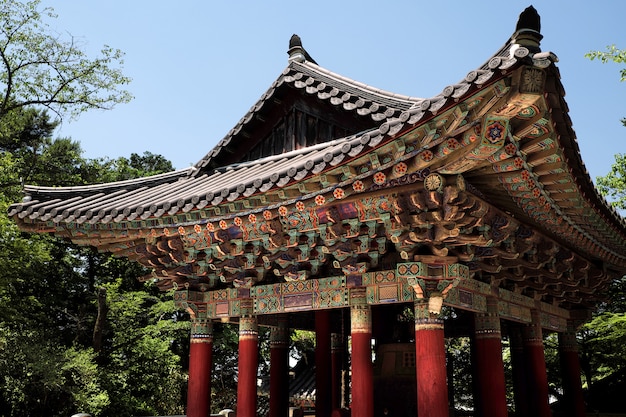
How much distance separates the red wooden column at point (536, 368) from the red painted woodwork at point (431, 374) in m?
3.73

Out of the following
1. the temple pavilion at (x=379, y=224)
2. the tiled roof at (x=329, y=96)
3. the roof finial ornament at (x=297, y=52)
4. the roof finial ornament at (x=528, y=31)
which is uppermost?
the roof finial ornament at (x=297, y=52)

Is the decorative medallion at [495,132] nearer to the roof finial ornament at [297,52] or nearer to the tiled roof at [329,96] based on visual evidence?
the tiled roof at [329,96]

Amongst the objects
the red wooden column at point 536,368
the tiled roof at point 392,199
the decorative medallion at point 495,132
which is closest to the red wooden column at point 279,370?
the tiled roof at point 392,199

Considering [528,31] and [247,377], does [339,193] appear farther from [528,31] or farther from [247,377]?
[247,377]

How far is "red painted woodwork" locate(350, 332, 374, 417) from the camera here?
6738mm

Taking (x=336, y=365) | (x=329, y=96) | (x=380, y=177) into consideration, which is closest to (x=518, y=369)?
(x=336, y=365)

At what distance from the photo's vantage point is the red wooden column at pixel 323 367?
34.6 ft

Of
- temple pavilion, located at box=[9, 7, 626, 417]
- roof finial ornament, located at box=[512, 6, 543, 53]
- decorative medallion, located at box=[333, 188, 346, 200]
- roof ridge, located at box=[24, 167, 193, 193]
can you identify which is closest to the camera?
roof finial ornament, located at box=[512, 6, 543, 53]

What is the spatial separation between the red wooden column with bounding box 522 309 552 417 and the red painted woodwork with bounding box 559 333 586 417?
7.04ft

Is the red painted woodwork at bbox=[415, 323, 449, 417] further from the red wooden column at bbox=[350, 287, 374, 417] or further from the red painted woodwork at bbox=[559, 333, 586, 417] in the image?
the red painted woodwork at bbox=[559, 333, 586, 417]

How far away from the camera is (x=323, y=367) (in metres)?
10.7

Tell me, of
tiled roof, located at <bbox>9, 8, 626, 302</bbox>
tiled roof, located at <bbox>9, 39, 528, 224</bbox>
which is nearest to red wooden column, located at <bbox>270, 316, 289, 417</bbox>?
tiled roof, located at <bbox>9, 8, 626, 302</bbox>

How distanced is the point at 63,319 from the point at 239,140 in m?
13.2

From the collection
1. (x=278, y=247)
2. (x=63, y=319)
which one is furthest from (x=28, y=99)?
(x=278, y=247)
